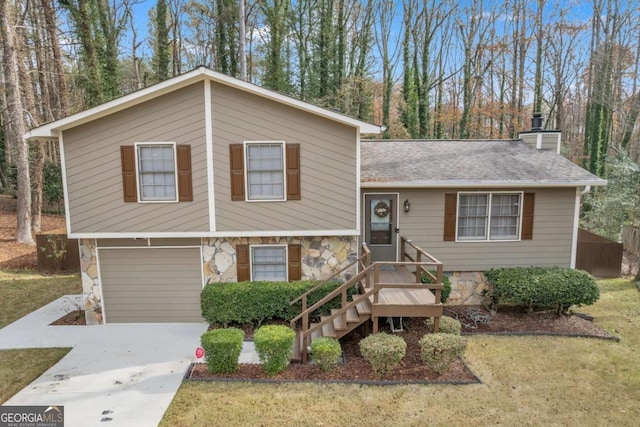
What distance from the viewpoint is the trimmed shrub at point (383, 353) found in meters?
6.64

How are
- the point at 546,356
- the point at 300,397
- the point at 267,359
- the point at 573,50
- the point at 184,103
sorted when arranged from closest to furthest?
the point at 300,397
the point at 267,359
the point at 546,356
the point at 184,103
the point at 573,50

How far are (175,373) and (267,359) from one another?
1.75 metres

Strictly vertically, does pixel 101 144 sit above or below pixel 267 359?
above

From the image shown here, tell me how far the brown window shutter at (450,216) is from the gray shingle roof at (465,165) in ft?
1.75

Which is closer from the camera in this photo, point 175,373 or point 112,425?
point 112,425

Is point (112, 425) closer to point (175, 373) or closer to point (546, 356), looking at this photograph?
point (175, 373)

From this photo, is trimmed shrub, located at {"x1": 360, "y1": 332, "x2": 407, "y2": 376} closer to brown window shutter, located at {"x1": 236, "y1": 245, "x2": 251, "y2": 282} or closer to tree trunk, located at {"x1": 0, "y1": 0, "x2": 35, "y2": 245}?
brown window shutter, located at {"x1": 236, "y1": 245, "x2": 251, "y2": 282}

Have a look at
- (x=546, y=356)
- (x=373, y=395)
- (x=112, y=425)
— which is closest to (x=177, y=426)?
(x=112, y=425)

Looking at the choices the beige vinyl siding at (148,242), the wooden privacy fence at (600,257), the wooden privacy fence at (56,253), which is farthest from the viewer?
the wooden privacy fence at (56,253)

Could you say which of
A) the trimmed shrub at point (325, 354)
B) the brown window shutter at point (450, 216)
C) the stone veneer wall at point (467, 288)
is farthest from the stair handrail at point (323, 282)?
the stone veneer wall at point (467, 288)

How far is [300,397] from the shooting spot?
20.2 ft

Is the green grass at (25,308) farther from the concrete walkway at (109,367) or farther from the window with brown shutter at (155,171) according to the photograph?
the window with brown shutter at (155,171)

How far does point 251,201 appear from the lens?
8.68 metres

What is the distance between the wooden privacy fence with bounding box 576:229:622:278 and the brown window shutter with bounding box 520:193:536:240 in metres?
4.65
